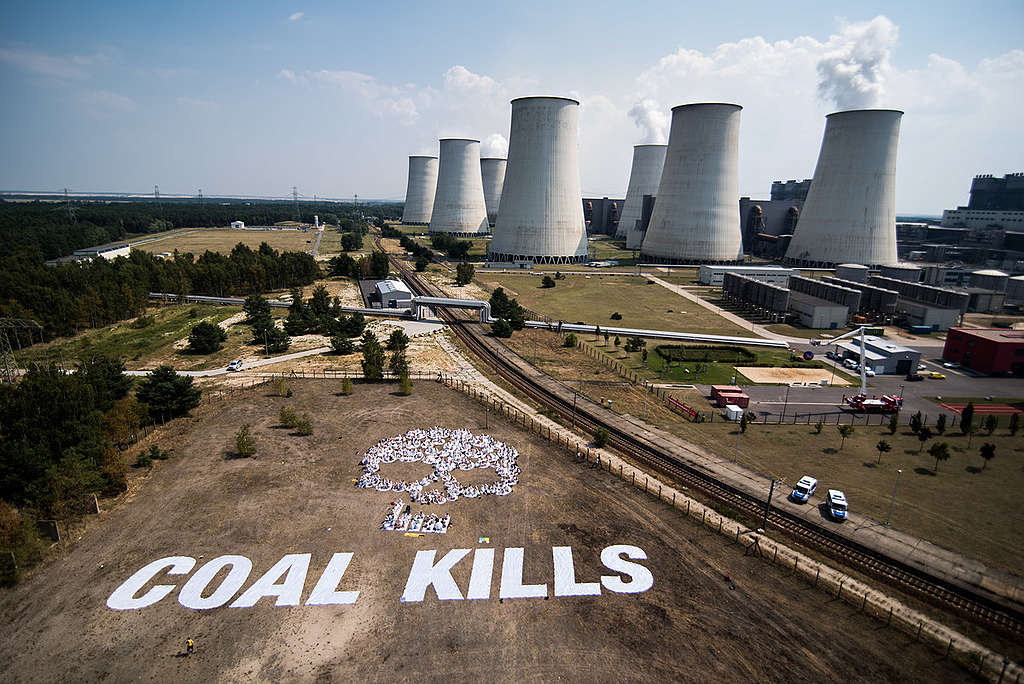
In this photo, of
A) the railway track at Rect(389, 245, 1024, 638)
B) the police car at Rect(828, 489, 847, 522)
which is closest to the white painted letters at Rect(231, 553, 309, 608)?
the railway track at Rect(389, 245, 1024, 638)

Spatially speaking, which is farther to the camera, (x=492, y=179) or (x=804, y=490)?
(x=492, y=179)

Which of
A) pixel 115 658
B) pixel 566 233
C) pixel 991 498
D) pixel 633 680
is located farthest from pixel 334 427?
pixel 566 233

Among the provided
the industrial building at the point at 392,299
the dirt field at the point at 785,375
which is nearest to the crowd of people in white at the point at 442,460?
the dirt field at the point at 785,375

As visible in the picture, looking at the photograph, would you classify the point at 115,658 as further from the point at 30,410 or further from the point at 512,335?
the point at 512,335

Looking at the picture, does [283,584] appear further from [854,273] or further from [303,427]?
[854,273]

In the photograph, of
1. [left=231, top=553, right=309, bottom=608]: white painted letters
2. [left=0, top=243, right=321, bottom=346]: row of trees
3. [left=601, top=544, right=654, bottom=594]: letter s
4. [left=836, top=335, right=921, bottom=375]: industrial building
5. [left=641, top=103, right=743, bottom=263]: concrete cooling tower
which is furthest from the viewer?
[left=641, top=103, right=743, bottom=263]: concrete cooling tower

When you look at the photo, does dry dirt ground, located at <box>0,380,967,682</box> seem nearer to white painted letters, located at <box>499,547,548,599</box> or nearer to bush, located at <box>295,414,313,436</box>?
white painted letters, located at <box>499,547,548,599</box>

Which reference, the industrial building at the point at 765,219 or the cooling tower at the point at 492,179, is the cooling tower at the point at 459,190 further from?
the industrial building at the point at 765,219

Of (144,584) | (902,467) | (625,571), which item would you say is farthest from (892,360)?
(144,584)
